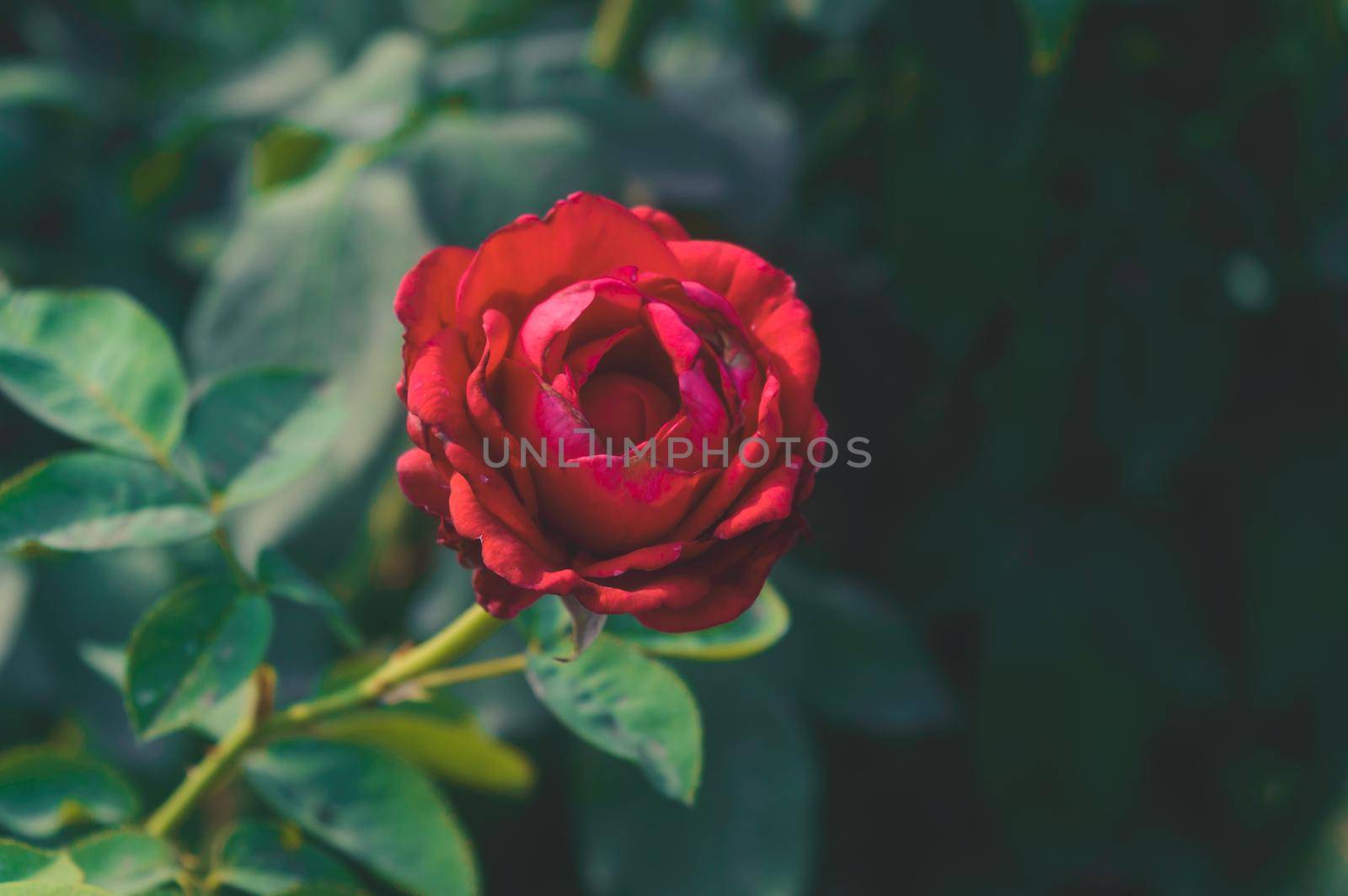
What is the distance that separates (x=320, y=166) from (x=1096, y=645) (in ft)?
2.42

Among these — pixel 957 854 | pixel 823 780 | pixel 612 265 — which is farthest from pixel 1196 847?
pixel 612 265

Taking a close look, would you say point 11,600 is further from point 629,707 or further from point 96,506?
point 629,707

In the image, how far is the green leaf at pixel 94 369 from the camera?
0.52m

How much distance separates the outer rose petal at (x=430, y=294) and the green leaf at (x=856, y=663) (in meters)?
0.52

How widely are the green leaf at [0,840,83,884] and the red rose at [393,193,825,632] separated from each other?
19 centimetres

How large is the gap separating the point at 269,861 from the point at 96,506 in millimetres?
171

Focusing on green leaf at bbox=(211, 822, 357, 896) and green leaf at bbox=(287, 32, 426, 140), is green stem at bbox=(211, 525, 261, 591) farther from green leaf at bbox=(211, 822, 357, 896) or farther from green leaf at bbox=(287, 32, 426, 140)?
green leaf at bbox=(287, 32, 426, 140)

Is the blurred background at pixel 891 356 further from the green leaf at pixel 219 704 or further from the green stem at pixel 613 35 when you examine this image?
the green leaf at pixel 219 704

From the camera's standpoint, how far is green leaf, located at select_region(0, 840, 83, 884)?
1.34ft

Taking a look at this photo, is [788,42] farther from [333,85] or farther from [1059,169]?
[333,85]

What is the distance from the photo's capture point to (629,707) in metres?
0.47

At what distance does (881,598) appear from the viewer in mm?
1000

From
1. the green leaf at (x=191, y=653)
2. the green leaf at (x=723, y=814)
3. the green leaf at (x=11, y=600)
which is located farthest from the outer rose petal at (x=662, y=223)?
the green leaf at (x=11, y=600)

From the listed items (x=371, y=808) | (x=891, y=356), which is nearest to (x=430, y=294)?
(x=371, y=808)
